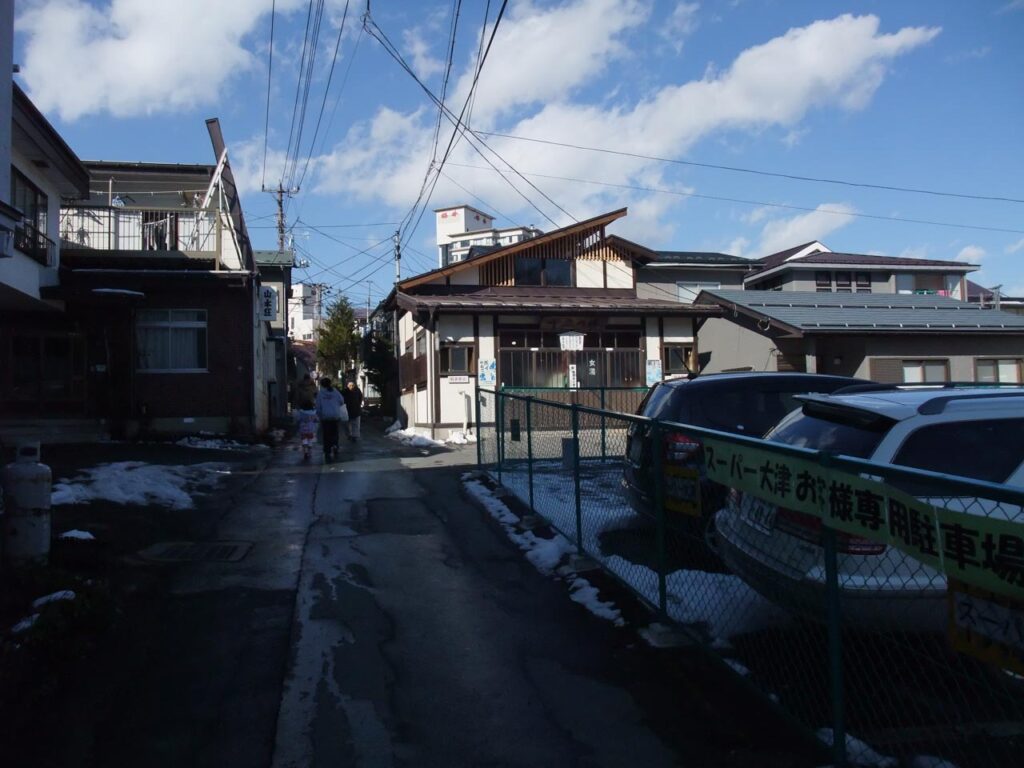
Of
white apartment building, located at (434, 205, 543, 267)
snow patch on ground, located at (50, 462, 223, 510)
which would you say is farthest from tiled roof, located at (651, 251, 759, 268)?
white apartment building, located at (434, 205, 543, 267)

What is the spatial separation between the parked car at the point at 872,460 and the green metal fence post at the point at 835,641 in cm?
28

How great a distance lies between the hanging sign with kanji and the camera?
2.40 meters

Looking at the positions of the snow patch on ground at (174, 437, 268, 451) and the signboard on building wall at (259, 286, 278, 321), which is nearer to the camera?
the snow patch on ground at (174, 437, 268, 451)

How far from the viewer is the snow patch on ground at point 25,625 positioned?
4520 mm

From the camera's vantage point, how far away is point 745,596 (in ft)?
15.4

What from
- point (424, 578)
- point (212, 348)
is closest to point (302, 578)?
point (424, 578)

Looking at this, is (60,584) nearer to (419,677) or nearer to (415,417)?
(419,677)

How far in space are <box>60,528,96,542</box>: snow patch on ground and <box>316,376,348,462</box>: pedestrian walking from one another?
7663 millimetres

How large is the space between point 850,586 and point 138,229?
18873mm

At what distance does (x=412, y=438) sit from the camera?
20875 mm

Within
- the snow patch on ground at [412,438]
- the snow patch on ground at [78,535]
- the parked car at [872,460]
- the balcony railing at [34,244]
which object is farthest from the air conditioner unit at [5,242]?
the snow patch on ground at [412,438]

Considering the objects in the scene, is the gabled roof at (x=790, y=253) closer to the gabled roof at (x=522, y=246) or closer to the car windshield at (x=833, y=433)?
the gabled roof at (x=522, y=246)

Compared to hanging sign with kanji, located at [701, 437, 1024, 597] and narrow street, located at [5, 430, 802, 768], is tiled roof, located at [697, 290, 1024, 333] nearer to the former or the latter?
narrow street, located at [5, 430, 802, 768]

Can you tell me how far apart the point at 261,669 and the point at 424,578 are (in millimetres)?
2044
